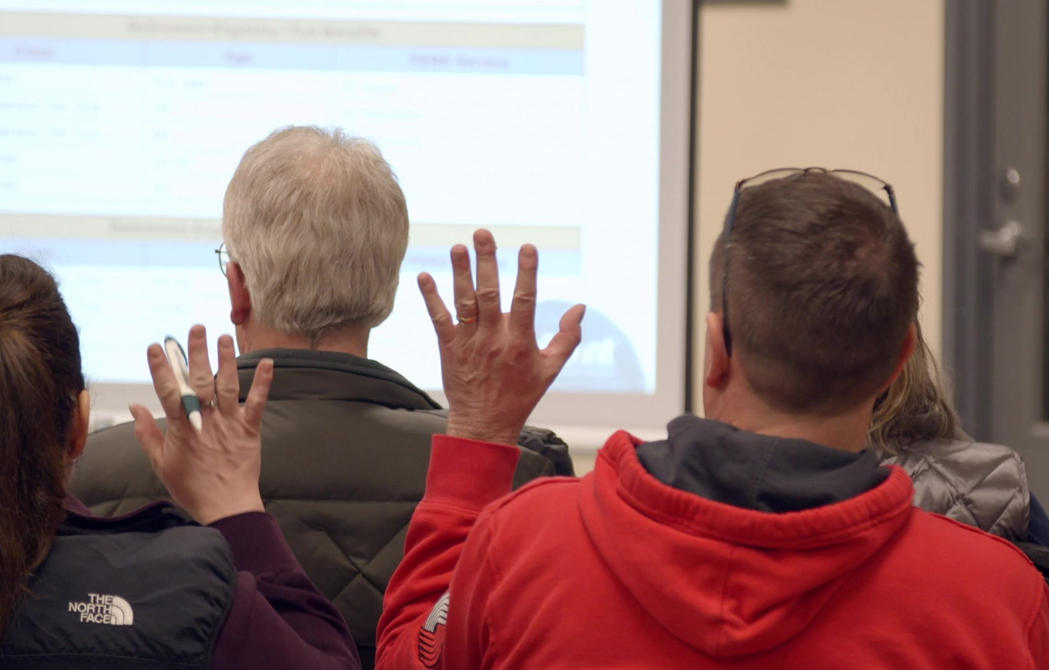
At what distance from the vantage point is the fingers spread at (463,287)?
0.94 metres

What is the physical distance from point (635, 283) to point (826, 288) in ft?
7.04

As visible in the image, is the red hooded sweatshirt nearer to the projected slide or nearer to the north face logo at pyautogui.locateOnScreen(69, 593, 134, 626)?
the north face logo at pyautogui.locateOnScreen(69, 593, 134, 626)

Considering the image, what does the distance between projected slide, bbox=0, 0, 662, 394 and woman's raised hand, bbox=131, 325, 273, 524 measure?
1.95 metres

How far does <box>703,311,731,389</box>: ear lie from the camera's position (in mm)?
831

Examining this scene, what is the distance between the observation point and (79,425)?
3.17 ft

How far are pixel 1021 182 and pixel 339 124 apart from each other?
2021 millimetres

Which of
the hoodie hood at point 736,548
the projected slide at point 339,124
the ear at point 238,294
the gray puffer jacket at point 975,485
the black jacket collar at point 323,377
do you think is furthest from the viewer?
the projected slide at point 339,124

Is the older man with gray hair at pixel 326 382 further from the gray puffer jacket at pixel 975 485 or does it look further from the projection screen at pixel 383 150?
the projection screen at pixel 383 150

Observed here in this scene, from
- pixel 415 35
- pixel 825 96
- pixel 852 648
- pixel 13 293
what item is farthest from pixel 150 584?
pixel 825 96

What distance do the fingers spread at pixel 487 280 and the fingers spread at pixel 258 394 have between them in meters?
0.20

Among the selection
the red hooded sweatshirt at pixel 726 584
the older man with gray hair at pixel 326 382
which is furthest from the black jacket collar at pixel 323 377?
the red hooded sweatshirt at pixel 726 584

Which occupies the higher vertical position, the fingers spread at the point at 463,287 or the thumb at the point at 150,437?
the fingers spread at the point at 463,287

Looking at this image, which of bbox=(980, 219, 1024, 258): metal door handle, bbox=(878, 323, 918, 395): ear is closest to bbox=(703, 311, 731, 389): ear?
bbox=(878, 323, 918, 395): ear

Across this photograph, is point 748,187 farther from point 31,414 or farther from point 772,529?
point 31,414
